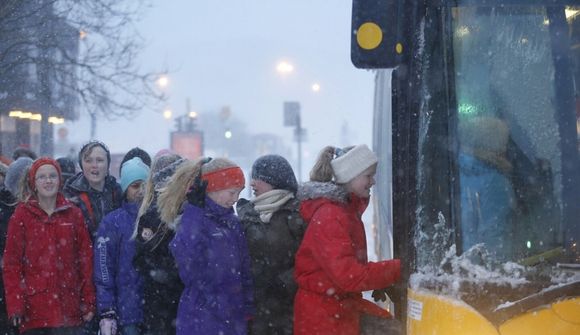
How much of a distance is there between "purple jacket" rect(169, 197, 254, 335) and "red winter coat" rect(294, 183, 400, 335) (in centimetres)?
39

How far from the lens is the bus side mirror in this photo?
11.6 ft

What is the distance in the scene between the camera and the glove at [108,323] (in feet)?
15.9

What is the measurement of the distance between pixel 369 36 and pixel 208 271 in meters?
1.59

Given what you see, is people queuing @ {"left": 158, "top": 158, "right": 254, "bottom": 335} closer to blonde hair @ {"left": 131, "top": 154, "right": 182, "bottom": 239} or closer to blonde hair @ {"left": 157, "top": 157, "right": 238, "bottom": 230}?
blonde hair @ {"left": 157, "top": 157, "right": 238, "bottom": 230}

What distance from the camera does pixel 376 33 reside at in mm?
3561

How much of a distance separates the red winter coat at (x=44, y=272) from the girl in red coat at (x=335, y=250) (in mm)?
1796

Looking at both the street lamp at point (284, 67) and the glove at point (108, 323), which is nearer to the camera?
the glove at point (108, 323)

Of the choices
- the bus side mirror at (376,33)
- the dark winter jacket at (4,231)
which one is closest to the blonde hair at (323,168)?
the bus side mirror at (376,33)

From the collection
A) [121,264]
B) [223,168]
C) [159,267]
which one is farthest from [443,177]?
[121,264]

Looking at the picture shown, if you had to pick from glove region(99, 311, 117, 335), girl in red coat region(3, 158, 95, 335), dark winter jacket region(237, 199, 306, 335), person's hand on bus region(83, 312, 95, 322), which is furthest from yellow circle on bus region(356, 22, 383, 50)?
person's hand on bus region(83, 312, 95, 322)

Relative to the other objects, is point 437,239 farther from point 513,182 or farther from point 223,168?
point 223,168

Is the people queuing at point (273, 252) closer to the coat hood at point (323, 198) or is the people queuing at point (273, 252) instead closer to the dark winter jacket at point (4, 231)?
the coat hood at point (323, 198)

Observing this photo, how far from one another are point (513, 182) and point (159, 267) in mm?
2237

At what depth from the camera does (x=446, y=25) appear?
356 centimetres
